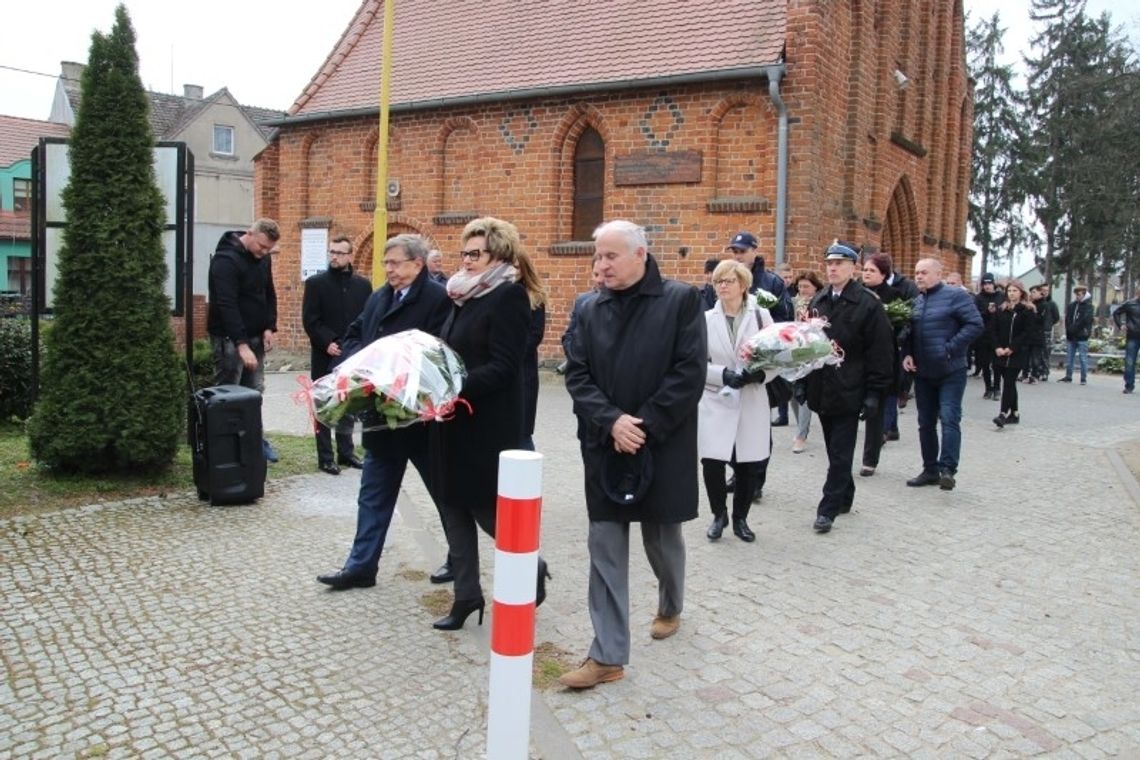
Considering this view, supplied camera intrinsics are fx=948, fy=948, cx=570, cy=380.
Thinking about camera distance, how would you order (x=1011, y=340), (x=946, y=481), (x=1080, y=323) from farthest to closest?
1. (x=1080, y=323)
2. (x=1011, y=340)
3. (x=946, y=481)

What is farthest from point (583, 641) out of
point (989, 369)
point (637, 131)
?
point (989, 369)

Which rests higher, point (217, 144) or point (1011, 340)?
point (217, 144)

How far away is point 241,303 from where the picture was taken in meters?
8.23

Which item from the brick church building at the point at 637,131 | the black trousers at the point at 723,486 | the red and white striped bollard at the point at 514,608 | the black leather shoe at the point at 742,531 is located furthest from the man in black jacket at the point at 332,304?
the brick church building at the point at 637,131

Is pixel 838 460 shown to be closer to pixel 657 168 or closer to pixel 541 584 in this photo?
pixel 541 584

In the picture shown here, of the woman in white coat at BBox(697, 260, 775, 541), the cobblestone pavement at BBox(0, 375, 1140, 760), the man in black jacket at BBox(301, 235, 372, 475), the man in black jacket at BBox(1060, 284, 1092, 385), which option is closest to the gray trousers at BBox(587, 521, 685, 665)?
the cobblestone pavement at BBox(0, 375, 1140, 760)

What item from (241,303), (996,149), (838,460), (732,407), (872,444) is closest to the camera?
(732,407)

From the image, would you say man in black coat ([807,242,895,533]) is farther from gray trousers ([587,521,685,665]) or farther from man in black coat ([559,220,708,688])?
gray trousers ([587,521,685,665])

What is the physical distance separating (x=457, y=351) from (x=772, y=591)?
2354mm

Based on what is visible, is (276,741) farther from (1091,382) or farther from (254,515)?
(1091,382)

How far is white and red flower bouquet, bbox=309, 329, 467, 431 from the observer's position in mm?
4281

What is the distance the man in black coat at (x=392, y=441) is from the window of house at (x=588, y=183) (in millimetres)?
13505

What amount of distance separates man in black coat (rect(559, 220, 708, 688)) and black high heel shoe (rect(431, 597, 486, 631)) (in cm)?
80

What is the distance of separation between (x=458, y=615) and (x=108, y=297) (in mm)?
4346
